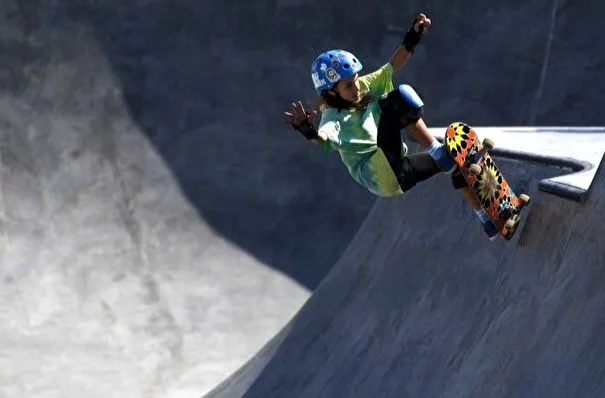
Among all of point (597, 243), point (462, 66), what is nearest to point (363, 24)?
point (462, 66)

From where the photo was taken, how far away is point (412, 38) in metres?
5.75

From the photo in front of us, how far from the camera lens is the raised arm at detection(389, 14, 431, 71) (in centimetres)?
566

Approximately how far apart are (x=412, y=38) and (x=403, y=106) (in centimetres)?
44

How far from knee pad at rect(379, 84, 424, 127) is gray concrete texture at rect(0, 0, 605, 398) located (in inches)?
47.9

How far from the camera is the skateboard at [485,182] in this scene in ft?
18.1

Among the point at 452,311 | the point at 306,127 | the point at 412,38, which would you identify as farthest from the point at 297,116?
the point at 452,311

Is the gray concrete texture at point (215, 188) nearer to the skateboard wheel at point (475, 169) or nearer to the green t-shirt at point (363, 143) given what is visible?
the skateboard wheel at point (475, 169)

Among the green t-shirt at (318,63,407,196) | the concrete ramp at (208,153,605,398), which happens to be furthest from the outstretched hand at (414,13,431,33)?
the concrete ramp at (208,153,605,398)

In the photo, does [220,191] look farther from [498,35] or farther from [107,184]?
[498,35]

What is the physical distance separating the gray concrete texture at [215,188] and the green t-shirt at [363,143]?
45.9 inches

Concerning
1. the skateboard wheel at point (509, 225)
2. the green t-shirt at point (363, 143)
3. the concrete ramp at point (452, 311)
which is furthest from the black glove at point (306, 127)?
the concrete ramp at point (452, 311)

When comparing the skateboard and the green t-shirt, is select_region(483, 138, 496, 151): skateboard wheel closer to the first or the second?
the skateboard

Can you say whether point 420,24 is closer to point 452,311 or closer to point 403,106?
point 403,106

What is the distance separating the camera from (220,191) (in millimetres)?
11281
